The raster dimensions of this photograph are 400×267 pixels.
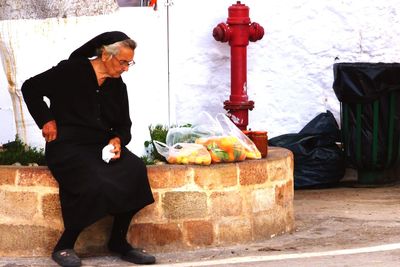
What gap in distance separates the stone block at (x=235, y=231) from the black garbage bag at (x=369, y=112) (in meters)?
2.59

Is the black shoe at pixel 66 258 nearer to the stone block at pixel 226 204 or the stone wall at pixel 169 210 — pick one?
the stone wall at pixel 169 210

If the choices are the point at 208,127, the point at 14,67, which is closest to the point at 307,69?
the point at 208,127

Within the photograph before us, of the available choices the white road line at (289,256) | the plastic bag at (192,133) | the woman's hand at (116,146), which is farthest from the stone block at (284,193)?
the woman's hand at (116,146)

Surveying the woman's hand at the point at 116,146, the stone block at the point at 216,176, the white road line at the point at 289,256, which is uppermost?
the woman's hand at the point at 116,146

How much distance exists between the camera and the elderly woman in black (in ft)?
23.7

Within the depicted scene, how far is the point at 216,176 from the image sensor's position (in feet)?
25.5

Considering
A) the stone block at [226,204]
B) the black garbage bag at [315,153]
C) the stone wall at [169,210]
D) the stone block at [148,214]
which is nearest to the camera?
the stone wall at [169,210]

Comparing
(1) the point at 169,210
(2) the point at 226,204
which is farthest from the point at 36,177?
(2) the point at 226,204

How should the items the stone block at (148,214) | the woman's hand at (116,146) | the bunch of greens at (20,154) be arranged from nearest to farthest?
the woman's hand at (116,146), the stone block at (148,214), the bunch of greens at (20,154)

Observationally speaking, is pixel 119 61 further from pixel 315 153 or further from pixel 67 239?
pixel 315 153

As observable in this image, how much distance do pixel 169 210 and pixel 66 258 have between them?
31.1 inches

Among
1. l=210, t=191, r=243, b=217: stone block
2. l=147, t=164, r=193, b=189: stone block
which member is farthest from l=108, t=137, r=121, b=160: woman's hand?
l=210, t=191, r=243, b=217: stone block

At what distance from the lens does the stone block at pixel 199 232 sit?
7.73 m

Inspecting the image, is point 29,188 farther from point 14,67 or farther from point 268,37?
point 268,37
